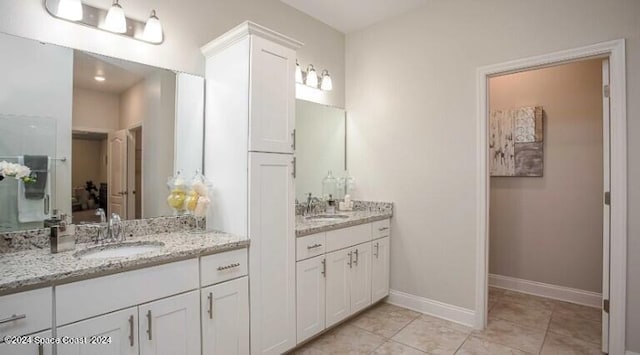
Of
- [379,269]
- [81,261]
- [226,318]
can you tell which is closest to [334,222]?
[379,269]

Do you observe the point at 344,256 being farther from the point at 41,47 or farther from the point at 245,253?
the point at 41,47

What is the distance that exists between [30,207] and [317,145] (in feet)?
7.14

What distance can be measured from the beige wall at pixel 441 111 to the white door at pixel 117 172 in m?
2.14

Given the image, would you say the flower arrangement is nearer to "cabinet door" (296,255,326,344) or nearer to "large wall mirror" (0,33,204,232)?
"large wall mirror" (0,33,204,232)

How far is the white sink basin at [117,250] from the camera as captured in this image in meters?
1.65

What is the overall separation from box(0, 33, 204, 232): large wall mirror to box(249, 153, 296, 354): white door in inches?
22.5

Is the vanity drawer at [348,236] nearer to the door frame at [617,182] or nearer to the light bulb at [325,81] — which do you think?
the light bulb at [325,81]

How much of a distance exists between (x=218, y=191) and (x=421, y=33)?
2.30m

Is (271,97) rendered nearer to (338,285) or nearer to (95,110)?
(95,110)

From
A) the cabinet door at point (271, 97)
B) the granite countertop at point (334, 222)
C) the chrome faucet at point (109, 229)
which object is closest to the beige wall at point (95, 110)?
the chrome faucet at point (109, 229)

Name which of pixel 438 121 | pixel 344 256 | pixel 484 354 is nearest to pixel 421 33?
pixel 438 121

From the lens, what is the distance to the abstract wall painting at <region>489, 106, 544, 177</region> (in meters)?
3.32

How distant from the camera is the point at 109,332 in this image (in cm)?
139

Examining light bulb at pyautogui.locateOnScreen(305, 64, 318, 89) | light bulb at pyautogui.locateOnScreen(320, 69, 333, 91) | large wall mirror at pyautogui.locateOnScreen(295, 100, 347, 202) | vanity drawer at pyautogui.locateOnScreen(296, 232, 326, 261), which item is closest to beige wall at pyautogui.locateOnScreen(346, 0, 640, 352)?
large wall mirror at pyautogui.locateOnScreen(295, 100, 347, 202)
